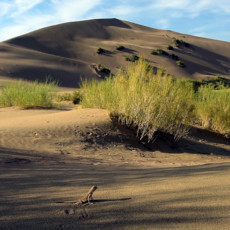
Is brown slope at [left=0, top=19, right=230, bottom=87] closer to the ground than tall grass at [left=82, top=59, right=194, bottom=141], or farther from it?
farther from it

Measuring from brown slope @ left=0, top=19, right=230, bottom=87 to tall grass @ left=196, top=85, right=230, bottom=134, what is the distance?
64.2 feet

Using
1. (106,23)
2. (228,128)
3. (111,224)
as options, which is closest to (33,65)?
(228,128)

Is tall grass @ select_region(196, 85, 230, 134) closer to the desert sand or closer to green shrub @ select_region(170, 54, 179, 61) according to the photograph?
the desert sand

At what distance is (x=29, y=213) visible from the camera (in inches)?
150

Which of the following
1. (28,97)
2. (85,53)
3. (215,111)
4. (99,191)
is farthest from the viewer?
(85,53)

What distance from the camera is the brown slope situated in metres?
51.0

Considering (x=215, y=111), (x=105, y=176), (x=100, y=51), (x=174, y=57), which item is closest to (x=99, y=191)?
(x=105, y=176)

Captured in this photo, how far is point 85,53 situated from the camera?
7150 centimetres

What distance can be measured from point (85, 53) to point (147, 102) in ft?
200

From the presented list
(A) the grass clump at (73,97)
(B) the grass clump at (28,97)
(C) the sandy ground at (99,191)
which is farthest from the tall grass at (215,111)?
(A) the grass clump at (73,97)

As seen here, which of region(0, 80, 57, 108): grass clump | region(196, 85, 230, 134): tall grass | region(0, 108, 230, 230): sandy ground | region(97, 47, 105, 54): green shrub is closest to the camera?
region(0, 108, 230, 230): sandy ground

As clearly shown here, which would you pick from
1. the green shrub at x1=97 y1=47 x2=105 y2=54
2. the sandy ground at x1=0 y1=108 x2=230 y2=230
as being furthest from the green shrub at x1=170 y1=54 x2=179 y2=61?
the sandy ground at x1=0 y1=108 x2=230 y2=230

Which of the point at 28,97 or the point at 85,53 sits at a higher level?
the point at 85,53

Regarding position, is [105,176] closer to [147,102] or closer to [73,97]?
[147,102]
